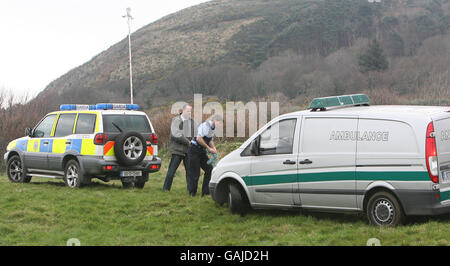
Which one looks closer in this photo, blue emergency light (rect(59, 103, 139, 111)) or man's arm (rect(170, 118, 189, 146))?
man's arm (rect(170, 118, 189, 146))

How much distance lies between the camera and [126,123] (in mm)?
13047

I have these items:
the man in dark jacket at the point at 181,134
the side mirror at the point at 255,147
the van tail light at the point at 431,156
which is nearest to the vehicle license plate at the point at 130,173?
the man in dark jacket at the point at 181,134

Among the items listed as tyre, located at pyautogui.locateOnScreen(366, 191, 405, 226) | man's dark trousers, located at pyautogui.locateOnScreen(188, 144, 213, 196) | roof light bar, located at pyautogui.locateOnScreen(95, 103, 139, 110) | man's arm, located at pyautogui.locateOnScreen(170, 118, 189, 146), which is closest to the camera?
tyre, located at pyautogui.locateOnScreen(366, 191, 405, 226)

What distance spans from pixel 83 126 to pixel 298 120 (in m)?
5.99

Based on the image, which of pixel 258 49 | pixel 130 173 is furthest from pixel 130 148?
pixel 258 49

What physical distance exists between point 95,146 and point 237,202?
14.4ft

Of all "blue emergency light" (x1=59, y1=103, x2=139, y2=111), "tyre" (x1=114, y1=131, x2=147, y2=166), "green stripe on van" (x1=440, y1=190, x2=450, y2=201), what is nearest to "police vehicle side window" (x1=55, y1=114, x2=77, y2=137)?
"blue emergency light" (x1=59, y1=103, x2=139, y2=111)

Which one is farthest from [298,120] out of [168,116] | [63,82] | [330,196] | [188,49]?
[63,82]

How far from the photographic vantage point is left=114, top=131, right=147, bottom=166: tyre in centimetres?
1247

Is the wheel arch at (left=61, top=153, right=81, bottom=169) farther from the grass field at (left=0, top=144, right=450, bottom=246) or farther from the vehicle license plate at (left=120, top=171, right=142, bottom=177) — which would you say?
the grass field at (left=0, top=144, right=450, bottom=246)

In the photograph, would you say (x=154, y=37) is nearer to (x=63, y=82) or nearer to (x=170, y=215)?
(x=63, y=82)
